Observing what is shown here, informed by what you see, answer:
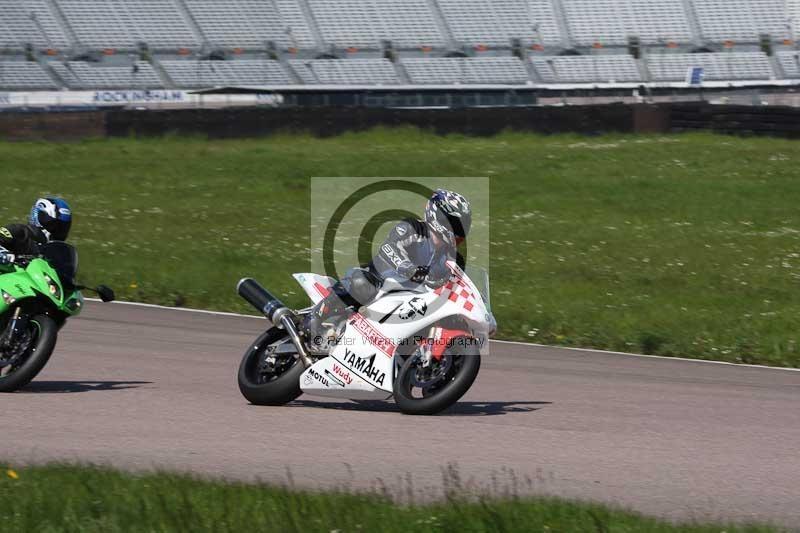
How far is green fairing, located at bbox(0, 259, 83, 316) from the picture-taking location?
792cm

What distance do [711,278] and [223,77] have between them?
33.5 meters

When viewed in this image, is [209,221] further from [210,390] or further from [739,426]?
[739,426]

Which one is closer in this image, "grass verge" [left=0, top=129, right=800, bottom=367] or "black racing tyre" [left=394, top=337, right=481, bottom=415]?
"black racing tyre" [left=394, top=337, right=481, bottom=415]

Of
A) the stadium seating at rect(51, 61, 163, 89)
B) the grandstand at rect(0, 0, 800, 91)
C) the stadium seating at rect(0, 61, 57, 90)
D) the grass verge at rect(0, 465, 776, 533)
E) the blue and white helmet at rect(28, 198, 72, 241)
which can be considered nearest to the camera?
the grass verge at rect(0, 465, 776, 533)

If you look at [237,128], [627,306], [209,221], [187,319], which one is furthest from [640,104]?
[187,319]

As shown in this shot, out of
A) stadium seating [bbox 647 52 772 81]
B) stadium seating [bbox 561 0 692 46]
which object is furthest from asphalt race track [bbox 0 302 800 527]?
stadium seating [bbox 561 0 692 46]

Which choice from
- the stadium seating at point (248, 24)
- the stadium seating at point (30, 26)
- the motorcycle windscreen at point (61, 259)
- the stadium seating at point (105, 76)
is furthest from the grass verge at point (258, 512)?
the stadium seating at point (248, 24)

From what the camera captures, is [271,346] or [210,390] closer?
[271,346]

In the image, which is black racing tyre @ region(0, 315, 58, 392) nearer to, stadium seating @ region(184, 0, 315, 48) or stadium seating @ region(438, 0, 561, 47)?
stadium seating @ region(184, 0, 315, 48)

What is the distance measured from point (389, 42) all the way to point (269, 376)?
43.8m

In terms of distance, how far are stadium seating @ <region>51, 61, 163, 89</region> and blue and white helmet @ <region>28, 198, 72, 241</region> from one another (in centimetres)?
3568

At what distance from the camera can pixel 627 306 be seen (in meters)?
13.4

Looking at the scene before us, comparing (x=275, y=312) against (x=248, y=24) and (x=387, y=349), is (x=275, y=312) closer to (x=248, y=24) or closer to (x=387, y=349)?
(x=387, y=349)

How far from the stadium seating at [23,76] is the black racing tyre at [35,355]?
116 ft
